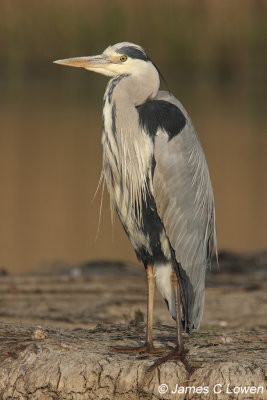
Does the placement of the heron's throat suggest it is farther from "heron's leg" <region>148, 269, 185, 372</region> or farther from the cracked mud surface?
the cracked mud surface

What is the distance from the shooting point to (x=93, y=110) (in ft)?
66.7

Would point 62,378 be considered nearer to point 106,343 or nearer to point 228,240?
point 106,343

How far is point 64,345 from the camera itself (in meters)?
4.59

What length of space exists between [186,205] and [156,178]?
24cm

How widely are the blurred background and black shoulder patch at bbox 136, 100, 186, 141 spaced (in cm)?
470

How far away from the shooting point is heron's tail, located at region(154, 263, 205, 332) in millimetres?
4863

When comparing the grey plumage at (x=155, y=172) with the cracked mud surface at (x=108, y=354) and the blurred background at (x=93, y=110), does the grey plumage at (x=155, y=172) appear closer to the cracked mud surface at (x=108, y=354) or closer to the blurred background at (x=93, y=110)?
the cracked mud surface at (x=108, y=354)

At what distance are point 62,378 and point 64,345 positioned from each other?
261 mm

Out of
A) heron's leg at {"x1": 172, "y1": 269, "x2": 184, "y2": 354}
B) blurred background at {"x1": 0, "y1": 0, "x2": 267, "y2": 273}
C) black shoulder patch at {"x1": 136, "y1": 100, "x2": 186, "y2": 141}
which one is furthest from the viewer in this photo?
blurred background at {"x1": 0, "y1": 0, "x2": 267, "y2": 273}

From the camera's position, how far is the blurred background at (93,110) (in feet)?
38.4

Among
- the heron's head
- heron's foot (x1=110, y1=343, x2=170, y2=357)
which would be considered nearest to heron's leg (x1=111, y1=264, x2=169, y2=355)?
heron's foot (x1=110, y1=343, x2=170, y2=357)

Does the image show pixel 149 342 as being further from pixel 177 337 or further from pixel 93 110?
pixel 93 110

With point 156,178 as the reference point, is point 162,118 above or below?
above

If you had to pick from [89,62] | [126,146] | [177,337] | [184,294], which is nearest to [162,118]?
[126,146]
